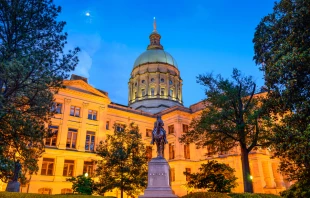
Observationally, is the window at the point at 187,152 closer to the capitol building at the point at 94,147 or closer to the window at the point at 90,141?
the capitol building at the point at 94,147

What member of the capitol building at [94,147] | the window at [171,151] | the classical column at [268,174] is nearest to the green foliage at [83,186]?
the capitol building at [94,147]

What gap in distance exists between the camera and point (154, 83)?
66188 millimetres

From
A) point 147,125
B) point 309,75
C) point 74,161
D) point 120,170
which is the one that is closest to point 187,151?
point 147,125

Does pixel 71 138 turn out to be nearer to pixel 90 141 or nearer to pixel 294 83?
pixel 90 141

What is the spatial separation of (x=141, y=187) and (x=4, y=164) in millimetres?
15079

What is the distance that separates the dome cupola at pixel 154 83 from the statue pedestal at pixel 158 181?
4597 cm

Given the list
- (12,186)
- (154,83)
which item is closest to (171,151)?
(154,83)

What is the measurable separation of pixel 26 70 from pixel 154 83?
53684 millimetres

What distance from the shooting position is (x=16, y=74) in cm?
1326

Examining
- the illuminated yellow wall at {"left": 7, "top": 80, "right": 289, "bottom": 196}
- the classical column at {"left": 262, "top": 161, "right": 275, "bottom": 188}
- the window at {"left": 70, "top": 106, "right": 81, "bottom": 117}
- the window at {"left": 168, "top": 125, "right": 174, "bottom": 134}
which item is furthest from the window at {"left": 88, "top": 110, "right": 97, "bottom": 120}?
the classical column at {"left": 262, "top": 161, "right": 275, "bottom": 188}

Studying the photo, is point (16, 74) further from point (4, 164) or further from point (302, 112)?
point (302, 112)

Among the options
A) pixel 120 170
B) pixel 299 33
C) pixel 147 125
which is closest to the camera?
pixel 299 33

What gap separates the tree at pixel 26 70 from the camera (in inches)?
541

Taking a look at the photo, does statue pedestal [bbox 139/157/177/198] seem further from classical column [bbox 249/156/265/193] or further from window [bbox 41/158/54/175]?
classical column [bbox 249/156/265/193]
